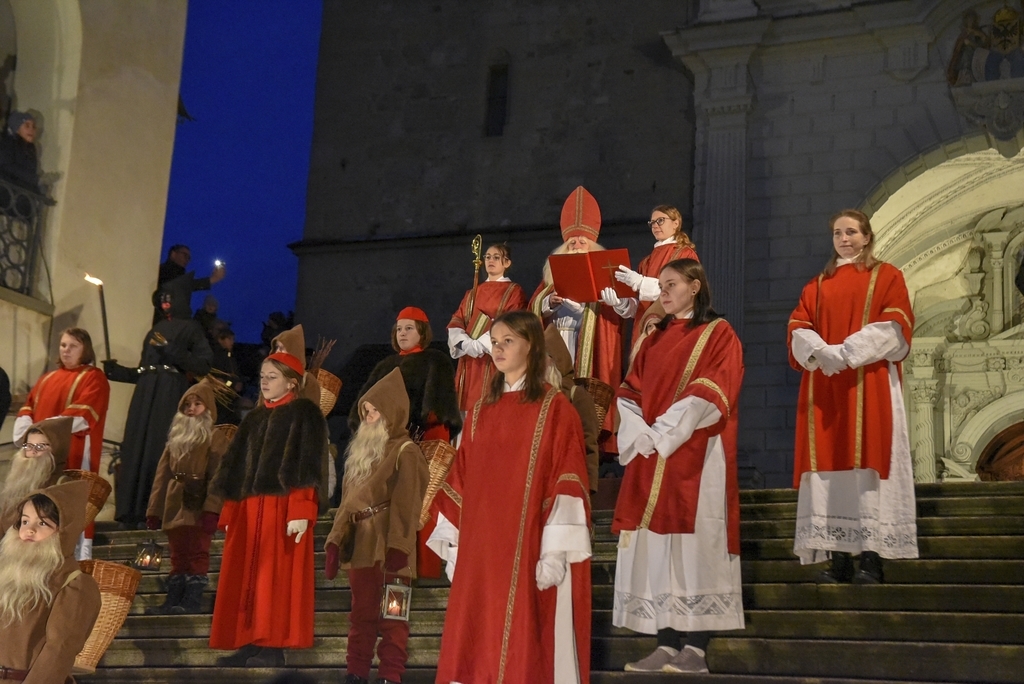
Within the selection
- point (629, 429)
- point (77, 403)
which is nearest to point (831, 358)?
point (629, 429)

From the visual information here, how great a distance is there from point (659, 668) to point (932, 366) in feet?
42.0

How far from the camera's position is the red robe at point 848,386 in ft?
20.6

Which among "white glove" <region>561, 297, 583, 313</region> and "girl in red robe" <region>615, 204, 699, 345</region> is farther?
"white glove" <region>561, 297, 583, 313</region>

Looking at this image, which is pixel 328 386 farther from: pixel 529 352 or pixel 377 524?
pixel 529 352

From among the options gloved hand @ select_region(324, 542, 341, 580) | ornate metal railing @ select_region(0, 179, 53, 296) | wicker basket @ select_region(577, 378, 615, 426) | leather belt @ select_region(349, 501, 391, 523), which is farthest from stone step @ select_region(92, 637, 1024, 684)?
ornate metal railing @ select_region(0, 179, 53, 296)

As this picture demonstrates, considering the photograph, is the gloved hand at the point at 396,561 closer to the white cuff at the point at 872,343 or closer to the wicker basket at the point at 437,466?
the wicker basket at the point at 437,466

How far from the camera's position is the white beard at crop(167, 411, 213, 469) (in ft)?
25.5

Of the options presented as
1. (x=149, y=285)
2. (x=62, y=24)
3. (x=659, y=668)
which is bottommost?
(x=659, y=668)

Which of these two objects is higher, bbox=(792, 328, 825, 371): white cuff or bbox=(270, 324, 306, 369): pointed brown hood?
bbox=(270, 324, 306, 369): pointed brown hood

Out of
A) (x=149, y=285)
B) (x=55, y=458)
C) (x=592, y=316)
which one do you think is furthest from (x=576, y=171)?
(x=55, y=458)

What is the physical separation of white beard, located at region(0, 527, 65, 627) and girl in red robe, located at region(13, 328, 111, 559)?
2.68 meters

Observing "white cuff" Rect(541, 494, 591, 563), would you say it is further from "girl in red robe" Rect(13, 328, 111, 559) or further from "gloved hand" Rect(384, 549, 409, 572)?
"girl in red robe" Rect(13, 328, 111, 559)

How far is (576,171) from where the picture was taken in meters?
16.5

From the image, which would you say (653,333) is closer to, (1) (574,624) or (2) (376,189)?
(1) (574,624)
